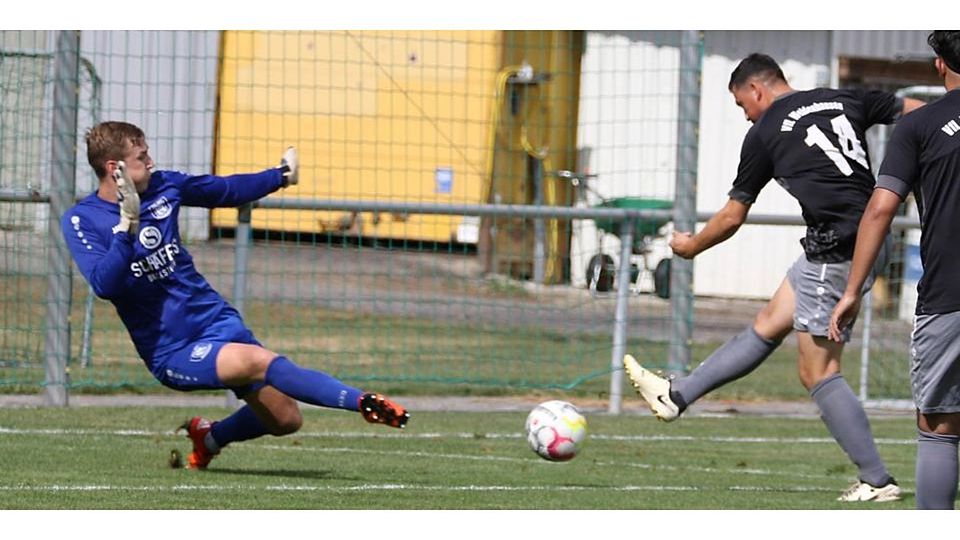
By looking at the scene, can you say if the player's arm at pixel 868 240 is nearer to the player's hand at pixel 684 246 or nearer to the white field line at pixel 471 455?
the player's hand at pixel 684 246

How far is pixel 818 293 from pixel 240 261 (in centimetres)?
476

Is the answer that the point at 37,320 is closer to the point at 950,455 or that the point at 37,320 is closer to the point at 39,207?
the point at 39,207

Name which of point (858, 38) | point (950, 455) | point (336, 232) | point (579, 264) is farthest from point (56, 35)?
point (858, 38)

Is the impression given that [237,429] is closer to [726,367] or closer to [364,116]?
[726,367]

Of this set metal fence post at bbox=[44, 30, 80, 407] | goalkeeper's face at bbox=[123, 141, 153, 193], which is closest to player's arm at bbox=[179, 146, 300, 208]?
goalkeeper's face at bbox=[123, 141, 153, 193]

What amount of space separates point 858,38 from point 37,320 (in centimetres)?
1302

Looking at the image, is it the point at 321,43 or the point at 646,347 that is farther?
the point at 321,43

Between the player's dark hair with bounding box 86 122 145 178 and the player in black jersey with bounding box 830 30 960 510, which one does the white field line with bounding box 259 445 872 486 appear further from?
the player in black jersey with bounding box 830 30 960 510

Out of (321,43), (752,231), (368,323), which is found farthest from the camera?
(752,231)

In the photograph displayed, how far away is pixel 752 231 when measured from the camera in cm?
1845

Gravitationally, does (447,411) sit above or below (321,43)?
below

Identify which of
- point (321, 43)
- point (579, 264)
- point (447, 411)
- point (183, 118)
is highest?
point (321, 43)

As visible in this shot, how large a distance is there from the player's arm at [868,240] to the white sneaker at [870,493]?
153cm
